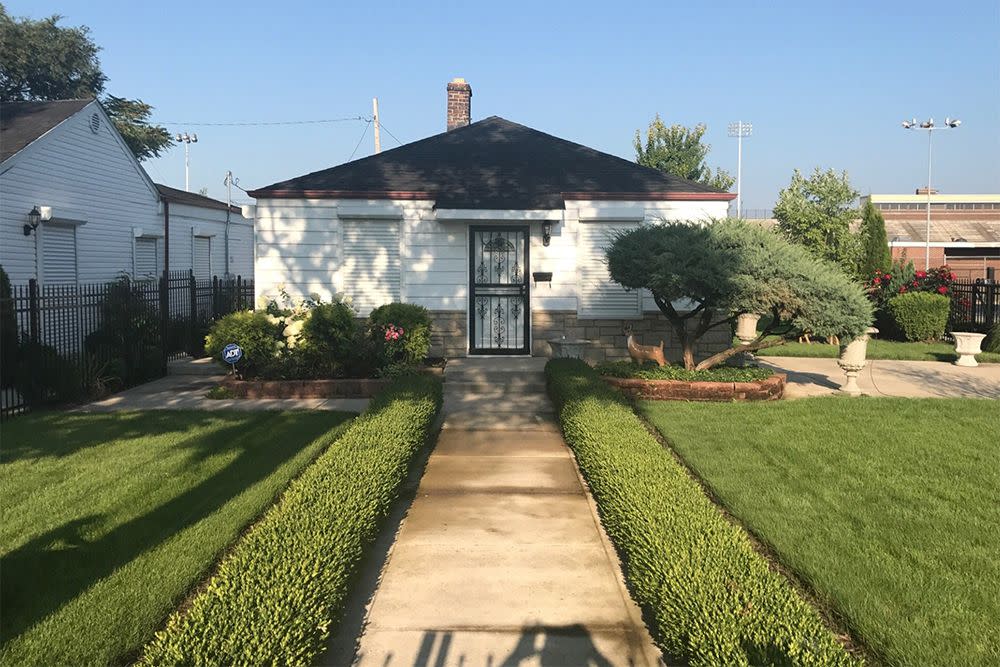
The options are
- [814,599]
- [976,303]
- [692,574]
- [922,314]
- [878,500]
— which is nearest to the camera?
[692,574]

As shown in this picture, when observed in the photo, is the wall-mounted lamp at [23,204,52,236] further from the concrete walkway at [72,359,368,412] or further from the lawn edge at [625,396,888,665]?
the lawn edge at [625,396,888,665]

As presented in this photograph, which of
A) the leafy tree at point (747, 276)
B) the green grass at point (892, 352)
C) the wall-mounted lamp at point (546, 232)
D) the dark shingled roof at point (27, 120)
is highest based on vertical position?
the dark shingled roof at point (27, 120)

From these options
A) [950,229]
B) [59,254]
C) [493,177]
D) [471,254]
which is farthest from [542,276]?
[950,229]

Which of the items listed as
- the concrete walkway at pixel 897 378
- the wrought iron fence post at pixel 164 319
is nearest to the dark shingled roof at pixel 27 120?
the wrought iron fence post at pixel 164 319

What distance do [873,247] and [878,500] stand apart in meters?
18.2

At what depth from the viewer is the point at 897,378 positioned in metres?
13.3

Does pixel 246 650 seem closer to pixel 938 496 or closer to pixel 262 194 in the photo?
pixel 938 496

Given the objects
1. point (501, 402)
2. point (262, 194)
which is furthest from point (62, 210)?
point (501, 402)

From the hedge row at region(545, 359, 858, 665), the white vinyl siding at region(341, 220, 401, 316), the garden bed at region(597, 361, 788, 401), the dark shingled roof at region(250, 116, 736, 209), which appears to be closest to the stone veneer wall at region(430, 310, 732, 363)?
the white vinyl siding at region(341, 220, 401, 316)

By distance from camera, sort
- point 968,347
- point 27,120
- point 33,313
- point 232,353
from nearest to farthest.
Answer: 1. point 33,313
2. point 232,353
3. point 968,347
4. point 27,120

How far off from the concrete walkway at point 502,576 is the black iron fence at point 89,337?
217 inches

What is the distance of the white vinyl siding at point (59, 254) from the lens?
15.7 meters

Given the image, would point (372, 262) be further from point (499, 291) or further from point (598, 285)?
point (598, 285)

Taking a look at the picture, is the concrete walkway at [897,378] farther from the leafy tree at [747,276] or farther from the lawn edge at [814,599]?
the lawn edge at [814,599]
